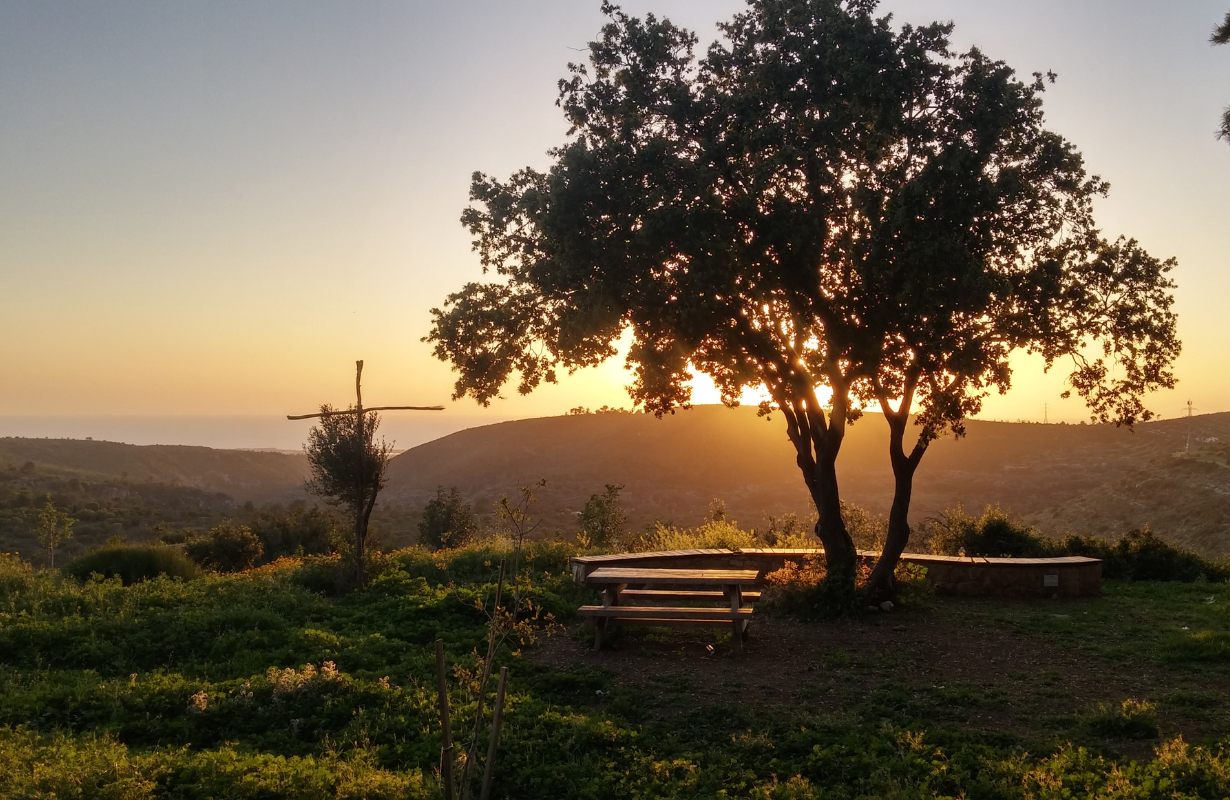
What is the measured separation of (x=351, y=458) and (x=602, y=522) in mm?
5800

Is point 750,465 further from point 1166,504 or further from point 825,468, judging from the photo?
point 825,468

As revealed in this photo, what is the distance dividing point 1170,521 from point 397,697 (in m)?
35.6

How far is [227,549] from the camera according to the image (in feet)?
66.5

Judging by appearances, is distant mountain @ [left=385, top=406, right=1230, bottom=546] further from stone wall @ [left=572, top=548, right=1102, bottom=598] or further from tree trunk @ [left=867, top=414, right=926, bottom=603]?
tree trunk @ [left=867, top=414, right=926, bottom=603]

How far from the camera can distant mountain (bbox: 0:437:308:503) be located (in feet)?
217

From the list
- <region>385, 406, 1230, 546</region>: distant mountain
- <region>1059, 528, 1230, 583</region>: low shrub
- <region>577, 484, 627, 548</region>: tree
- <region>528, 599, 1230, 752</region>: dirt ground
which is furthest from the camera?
<region>385, 406, 1230, 546</region>: distant mountain

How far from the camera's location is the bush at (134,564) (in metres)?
13.8

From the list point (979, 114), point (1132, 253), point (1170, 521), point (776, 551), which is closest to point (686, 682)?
point (776, 551)

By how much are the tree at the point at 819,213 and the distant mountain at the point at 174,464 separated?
6052cm

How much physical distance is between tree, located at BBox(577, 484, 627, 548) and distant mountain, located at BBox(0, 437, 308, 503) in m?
53.7

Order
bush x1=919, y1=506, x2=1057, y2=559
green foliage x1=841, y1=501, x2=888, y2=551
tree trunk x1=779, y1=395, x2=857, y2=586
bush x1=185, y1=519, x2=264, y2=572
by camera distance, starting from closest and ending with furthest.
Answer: tree trunk x1=779, y1=395, x2=857, y2=586, bush x1=919, y1=506, x2=1057, y2=559, green foliage x1=841, y1=501, x2=888, y2=551, bush x1=185, y1=519, x2=264, y2=572

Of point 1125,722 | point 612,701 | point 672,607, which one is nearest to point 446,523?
point 672,607

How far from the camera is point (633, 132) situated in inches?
384

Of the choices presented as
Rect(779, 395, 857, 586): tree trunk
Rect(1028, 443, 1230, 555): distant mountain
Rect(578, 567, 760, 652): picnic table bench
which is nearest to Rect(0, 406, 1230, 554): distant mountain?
Rect(1028, 443, 1230, 555): distant mountain
